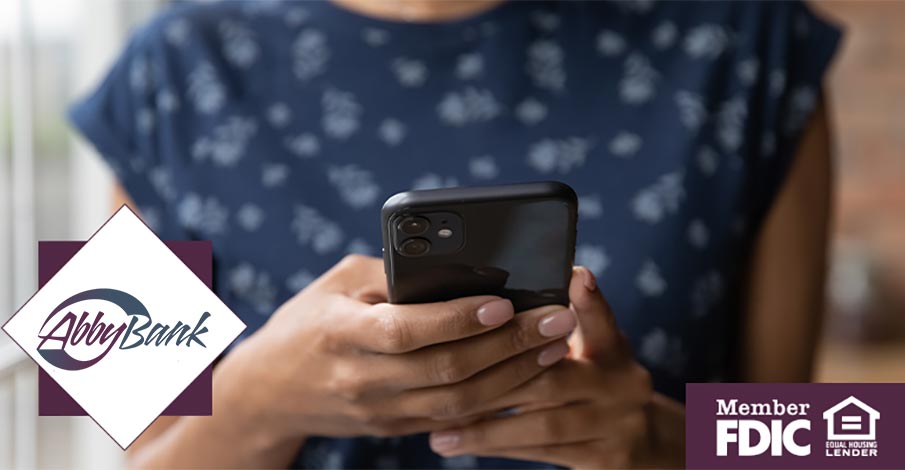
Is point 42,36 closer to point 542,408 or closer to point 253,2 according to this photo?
point 253,2

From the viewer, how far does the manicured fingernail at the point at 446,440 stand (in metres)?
0.33

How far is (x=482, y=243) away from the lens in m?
0.26

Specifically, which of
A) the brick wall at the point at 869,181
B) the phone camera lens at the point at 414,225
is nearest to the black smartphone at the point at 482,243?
the phone camera lens at the point at 414,225

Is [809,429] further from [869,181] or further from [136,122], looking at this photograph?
[869,181]

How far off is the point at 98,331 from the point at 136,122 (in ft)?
0.70

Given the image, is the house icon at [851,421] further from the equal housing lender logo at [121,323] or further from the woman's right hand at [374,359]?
the equal housing lender logo at [121,323]

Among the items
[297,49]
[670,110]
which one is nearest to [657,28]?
[670,110]

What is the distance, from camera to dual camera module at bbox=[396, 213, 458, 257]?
25 centimetres

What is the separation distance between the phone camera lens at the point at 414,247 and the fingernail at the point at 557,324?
0.05 metres

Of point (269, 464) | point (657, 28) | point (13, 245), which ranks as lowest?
point (269, 464)

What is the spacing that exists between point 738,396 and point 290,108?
0.26m

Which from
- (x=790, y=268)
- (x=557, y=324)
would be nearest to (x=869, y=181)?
(x=790, y=268)

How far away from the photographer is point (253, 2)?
1.60ft

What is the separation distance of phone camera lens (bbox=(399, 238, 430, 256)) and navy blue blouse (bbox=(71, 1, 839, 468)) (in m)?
0.14
